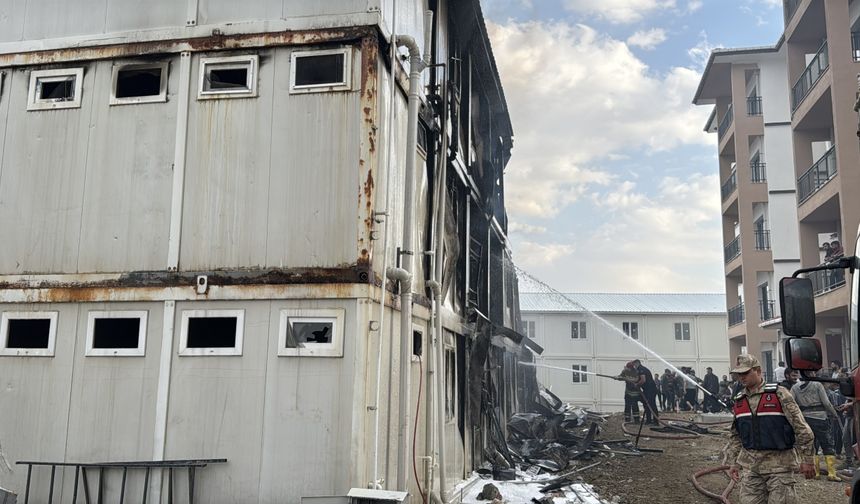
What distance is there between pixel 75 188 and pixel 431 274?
415cm

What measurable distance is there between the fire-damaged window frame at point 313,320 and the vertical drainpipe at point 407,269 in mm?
888

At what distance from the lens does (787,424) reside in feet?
18.9

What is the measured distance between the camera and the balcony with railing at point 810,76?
765 inches

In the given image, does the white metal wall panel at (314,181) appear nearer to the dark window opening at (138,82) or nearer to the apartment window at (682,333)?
the dark window opening at (138,82)

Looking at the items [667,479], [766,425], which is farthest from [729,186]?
[766,425]

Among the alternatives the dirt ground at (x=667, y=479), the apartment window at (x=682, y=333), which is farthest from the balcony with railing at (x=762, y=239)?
the dirt ground at (x=667, y=479)

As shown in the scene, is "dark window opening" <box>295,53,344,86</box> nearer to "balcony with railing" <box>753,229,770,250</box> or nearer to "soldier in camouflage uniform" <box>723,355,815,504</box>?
"soldier in camouflage uniform" <box>723,355,815,504</box>

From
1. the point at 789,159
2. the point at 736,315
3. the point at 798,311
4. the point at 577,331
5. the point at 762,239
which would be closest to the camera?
the point at 798,311

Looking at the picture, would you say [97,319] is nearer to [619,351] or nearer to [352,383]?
[352,383]

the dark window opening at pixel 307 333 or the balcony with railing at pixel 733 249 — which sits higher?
the balcony with railing at pixel 733 249

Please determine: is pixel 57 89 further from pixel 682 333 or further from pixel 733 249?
pixel 682 333

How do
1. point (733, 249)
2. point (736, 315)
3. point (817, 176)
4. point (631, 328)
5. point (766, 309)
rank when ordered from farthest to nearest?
point (631, 328)
point (733, 249)
point (736, 315)
point (766, 309)
point (817, 176)

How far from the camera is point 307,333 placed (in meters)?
6.34

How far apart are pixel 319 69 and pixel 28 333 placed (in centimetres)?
400
